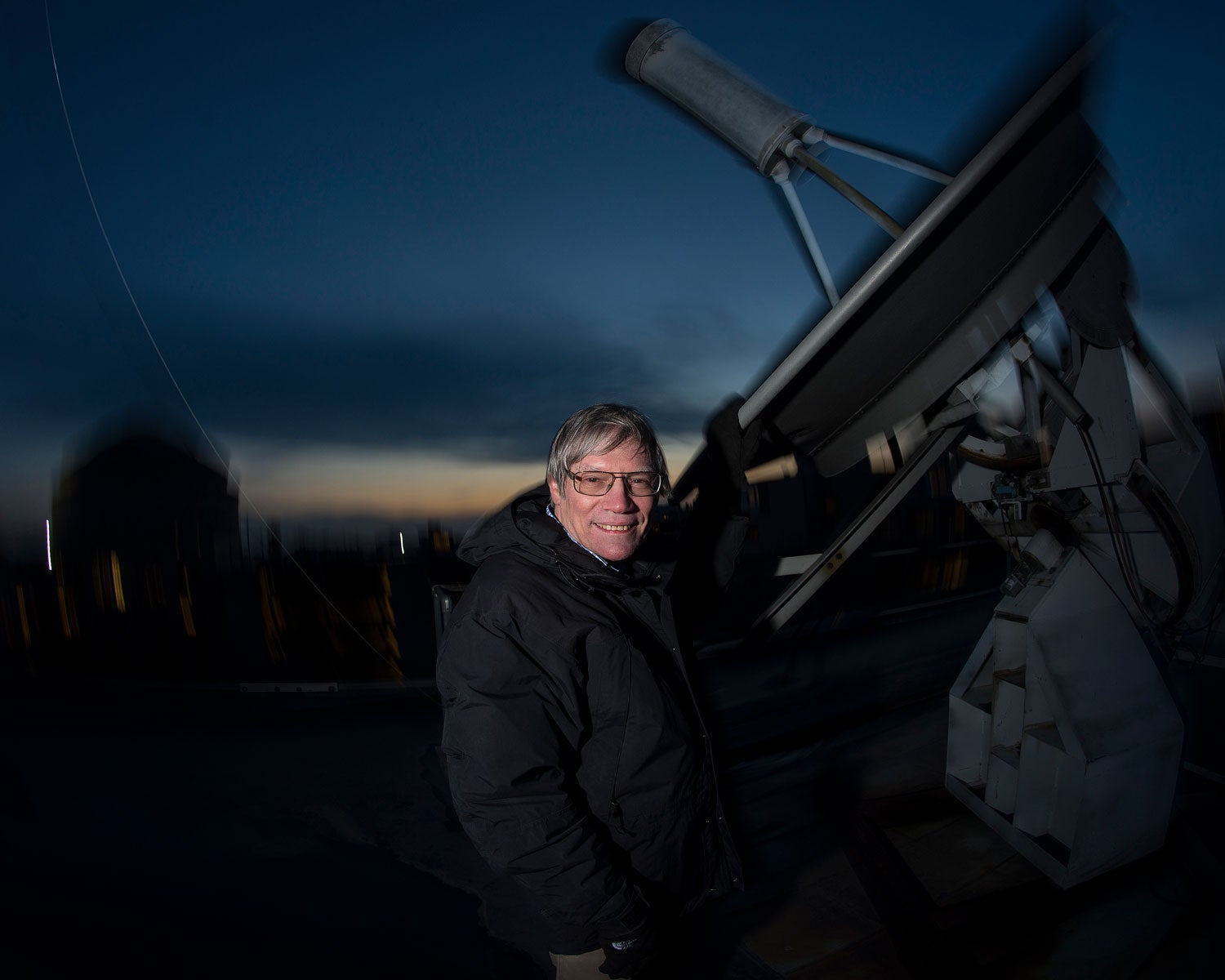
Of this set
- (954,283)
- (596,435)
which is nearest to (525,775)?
(596,435)

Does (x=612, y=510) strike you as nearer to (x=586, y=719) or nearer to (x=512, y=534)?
(x=512, y=534)

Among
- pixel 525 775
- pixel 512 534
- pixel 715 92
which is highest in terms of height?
pixel 715 92

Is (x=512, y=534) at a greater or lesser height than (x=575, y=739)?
greater

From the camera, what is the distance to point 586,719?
5.31 feet

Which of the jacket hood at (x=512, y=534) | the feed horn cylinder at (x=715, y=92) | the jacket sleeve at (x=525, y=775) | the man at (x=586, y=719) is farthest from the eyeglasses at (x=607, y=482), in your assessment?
the feed horn cylinder at (x=715, y=92)

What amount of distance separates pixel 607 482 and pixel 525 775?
761 mm

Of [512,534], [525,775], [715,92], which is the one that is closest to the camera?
[525,775]

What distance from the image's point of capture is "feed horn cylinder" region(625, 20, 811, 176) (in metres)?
2.88

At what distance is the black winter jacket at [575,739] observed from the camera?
145cm

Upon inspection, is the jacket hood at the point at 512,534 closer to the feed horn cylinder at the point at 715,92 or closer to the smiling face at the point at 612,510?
the smiling face at the point at 612,510

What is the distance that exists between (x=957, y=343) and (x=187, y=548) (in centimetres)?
922

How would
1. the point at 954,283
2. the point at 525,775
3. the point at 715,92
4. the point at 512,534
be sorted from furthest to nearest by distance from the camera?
the point at 715,92
the point at 954,283
the point at 512,534
the point at 525,775

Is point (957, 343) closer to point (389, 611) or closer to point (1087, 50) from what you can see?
point (1087, 50)

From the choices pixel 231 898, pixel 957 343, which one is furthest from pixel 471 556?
pixel 231 898
